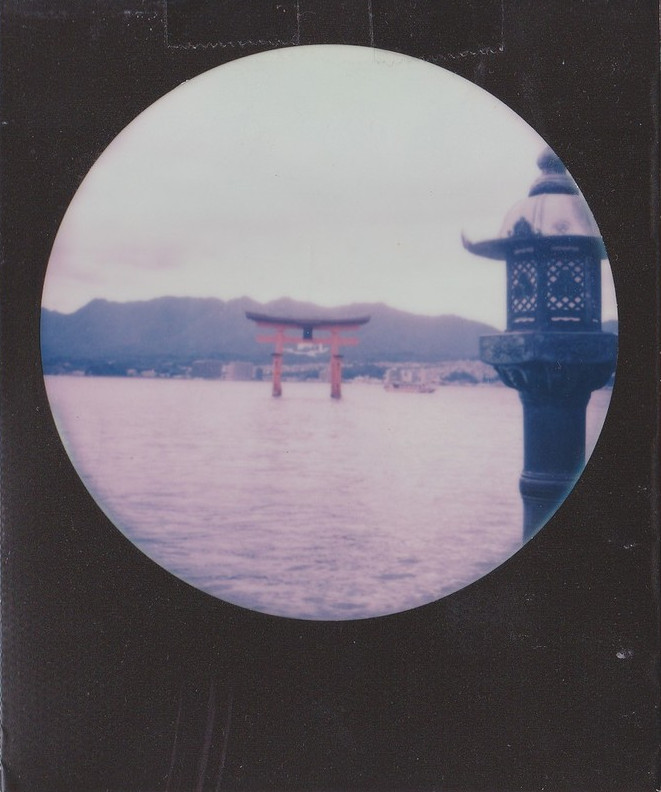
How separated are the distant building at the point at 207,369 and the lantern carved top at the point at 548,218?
1.26ft

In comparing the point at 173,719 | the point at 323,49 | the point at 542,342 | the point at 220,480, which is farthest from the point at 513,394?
the point at 173,719

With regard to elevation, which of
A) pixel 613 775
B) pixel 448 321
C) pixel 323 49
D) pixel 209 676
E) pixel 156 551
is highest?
pixel 323 49

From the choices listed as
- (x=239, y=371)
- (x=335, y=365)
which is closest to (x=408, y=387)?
(x=335, y=365)

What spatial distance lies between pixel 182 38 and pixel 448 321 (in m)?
0.52

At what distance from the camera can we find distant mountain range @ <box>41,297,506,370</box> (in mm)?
1046

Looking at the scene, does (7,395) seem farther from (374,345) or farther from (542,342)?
(542,342)

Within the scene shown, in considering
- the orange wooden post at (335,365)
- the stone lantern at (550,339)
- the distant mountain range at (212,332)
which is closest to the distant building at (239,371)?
the distant mountain range at (212,332)

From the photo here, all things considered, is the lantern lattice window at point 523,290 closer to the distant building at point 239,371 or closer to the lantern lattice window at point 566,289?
the lantern lattice window at point 566,289

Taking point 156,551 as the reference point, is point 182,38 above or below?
above

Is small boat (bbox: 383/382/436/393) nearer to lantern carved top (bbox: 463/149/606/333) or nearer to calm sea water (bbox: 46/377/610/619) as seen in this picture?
calm sea water (bbox: 46/377/610/619)

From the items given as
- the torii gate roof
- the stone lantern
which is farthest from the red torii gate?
the stone lantern

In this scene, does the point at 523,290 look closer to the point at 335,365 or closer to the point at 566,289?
the point at 566,289

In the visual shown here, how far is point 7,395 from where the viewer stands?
3.47ft

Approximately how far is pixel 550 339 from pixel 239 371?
435 millimetres
